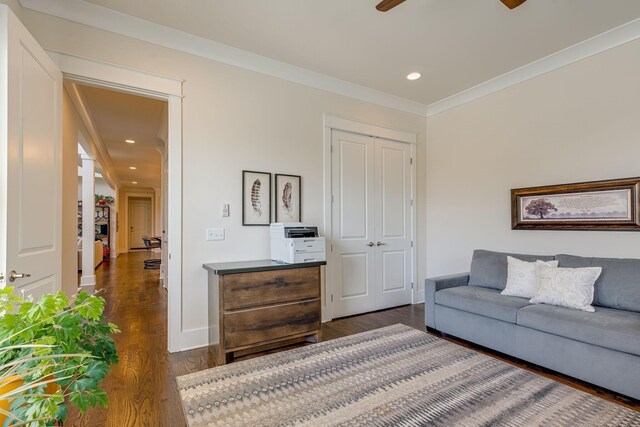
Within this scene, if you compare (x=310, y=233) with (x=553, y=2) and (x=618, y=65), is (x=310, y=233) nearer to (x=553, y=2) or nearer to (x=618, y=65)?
(x=553, y=2)

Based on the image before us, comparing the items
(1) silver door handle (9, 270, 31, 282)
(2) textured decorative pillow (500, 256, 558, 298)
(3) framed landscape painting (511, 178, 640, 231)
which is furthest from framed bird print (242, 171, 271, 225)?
(3) framed landscape painting (511, 178, 640, 231)

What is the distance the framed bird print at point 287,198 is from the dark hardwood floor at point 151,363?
127 centimetres

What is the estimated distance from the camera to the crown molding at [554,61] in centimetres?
275

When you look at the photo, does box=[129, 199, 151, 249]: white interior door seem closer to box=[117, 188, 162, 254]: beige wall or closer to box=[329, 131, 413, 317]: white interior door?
box=[117, 188, 162, 254]: beige wall

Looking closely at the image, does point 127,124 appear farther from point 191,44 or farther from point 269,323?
point 269,323

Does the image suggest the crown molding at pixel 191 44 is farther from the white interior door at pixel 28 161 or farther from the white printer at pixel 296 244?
the white printer at pixel 296 244

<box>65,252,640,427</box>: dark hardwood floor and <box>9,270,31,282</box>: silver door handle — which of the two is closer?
<box>9,270,31,282</box>: silver door handle

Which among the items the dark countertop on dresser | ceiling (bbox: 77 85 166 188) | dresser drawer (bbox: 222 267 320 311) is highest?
ceiling (bbox: 77 85 166 188)

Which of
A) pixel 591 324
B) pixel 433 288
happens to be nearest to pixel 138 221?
pixel 433 288

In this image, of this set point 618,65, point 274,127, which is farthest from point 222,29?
point 618,65

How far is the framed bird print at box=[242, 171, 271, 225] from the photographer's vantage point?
10.4 feet

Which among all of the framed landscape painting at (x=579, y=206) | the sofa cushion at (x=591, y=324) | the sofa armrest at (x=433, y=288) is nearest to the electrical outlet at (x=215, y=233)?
the sofa armrest at (x=433, y=288)

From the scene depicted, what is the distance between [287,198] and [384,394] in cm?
213

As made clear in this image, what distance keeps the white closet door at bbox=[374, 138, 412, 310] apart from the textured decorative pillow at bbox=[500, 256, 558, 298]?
Answer: 1.48 meters
